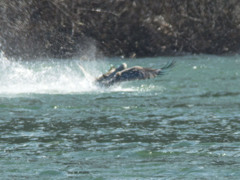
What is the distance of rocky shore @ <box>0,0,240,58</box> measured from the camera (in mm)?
38719

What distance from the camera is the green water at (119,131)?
907cm

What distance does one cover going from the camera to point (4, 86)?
2006cm

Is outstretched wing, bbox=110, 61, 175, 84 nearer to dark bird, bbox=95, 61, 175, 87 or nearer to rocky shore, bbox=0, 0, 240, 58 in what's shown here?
dark bird, bbox=95, 61, 175, 87

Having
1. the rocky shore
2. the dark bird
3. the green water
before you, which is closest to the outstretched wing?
the dark bird

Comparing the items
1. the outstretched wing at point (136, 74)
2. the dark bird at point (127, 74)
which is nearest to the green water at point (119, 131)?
the dark bird at point (127, 74)

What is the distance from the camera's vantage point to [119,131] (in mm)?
12062

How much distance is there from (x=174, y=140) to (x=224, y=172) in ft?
7.95

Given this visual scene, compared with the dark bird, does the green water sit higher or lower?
lower

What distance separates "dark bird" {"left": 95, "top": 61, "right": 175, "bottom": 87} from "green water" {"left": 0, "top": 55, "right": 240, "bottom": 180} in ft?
0.92

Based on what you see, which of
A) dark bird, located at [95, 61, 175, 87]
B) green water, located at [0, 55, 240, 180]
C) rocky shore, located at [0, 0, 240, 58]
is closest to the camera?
green water, located at [0, 55, 240, 180]

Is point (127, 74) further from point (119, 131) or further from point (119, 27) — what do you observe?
point (119, 27)

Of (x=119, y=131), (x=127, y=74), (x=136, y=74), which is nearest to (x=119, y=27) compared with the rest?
(x=127, y=74)

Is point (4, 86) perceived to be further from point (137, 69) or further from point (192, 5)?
point (192, 5)

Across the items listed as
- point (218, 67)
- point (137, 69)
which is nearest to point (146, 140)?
point (137, 69)
